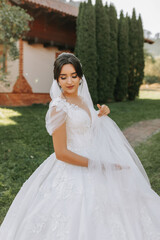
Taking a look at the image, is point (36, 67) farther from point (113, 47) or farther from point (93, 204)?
point (93, 204)

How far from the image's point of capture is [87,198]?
190 cm

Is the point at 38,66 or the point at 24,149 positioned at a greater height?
the point at 38,66

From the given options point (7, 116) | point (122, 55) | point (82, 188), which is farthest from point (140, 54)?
point (82, 188)

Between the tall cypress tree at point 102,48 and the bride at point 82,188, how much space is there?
10663 millimetres

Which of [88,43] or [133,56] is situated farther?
[133,56]

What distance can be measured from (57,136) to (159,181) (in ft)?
10.3

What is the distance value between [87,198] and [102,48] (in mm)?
11687

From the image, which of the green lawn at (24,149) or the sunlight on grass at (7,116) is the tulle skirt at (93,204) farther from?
the sunlight on grass at (7,116)

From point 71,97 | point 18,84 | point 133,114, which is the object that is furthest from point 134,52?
point 71,97

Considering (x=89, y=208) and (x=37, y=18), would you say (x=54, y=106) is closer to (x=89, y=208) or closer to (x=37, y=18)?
(x=89, y=208)

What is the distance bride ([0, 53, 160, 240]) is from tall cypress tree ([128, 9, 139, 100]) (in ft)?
43.6

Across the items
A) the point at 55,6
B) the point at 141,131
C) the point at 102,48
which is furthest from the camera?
the point at 55,6

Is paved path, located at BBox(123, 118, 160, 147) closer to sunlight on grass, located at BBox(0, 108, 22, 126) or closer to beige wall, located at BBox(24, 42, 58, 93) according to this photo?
sunlight on grass, located at BBox(0, 108, 22, 126)

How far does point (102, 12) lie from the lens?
41.2 feet
